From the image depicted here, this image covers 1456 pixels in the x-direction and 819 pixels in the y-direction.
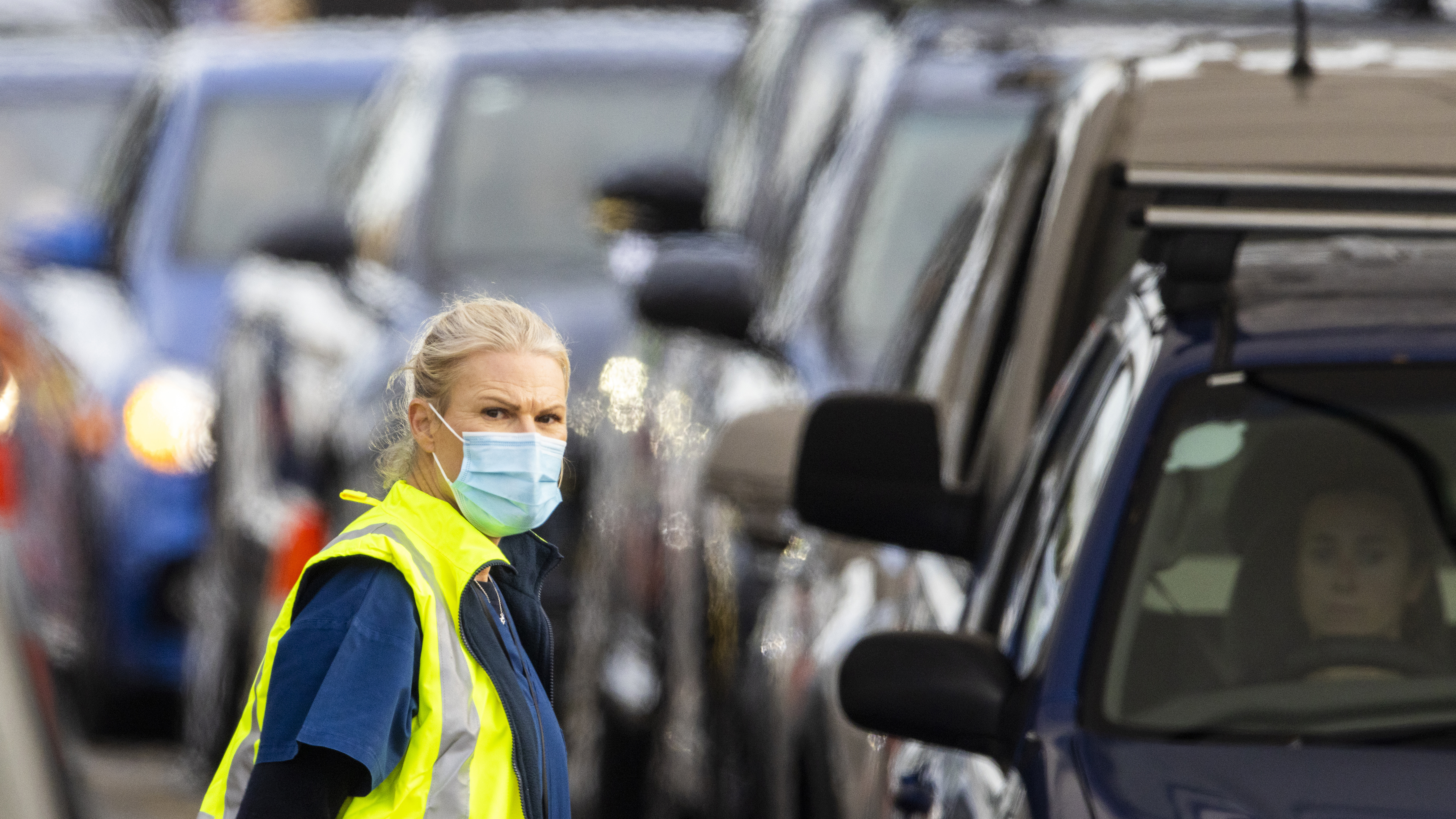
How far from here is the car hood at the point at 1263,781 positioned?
8.66 feet

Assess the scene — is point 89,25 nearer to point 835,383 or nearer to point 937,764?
point 835,383

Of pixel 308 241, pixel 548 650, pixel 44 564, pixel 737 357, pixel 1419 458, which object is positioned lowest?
pixel 44 564

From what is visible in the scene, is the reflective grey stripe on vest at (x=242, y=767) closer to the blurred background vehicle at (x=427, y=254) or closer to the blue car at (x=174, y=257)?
the blurred background vehicle at (x=427, y=254)

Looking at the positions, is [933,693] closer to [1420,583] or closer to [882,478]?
[1420,583]

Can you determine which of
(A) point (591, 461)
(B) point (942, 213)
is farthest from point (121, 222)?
(B) point (942, 213)

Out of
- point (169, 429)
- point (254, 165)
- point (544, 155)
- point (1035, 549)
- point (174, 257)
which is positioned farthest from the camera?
point (254, 165)

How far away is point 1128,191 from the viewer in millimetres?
4195

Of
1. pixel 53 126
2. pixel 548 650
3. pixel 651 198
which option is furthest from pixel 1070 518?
pixel 53 126

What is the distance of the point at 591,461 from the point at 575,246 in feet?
6.86

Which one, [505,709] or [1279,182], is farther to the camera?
[1279,182]

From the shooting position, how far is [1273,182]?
9.64 feet

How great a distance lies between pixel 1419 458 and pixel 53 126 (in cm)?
882

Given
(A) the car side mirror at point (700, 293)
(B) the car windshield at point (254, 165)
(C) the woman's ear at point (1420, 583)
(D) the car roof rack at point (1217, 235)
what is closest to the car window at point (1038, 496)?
(D) the car roof rack at point (1217, 235)

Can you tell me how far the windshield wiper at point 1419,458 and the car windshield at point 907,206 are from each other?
2753 mm
